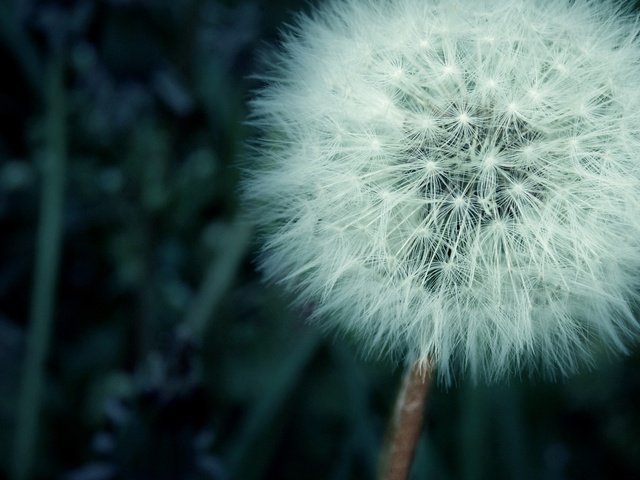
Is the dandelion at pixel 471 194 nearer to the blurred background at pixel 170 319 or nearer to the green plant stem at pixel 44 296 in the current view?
the blurred background at pixel 170 319

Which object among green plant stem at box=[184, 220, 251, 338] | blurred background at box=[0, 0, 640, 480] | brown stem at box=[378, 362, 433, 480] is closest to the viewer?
brown stem at box=[378, 362, 433, 480]

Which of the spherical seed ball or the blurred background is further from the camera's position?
the blurred background

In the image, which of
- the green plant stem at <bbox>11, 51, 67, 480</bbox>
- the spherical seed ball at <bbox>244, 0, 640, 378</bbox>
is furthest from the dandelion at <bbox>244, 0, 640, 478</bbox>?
the green plant stem at <bbox>11, 51, 67, 480</bbox>

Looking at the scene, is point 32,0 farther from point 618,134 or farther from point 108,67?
point 618,134

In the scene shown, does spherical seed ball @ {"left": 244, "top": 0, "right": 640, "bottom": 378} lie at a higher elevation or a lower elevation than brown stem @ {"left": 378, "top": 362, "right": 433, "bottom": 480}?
higher

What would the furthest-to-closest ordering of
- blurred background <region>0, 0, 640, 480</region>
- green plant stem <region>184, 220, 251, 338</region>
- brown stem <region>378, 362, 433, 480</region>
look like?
green plant stem <region>184, 220, 251, 338</region>, blurred background <region>0, 0, 640, 480</region>, brown stem <region>378, 362, 433, 480</region>

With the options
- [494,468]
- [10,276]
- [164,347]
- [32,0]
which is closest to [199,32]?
[32,0]

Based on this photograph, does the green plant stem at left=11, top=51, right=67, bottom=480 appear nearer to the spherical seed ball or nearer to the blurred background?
the blurred background
